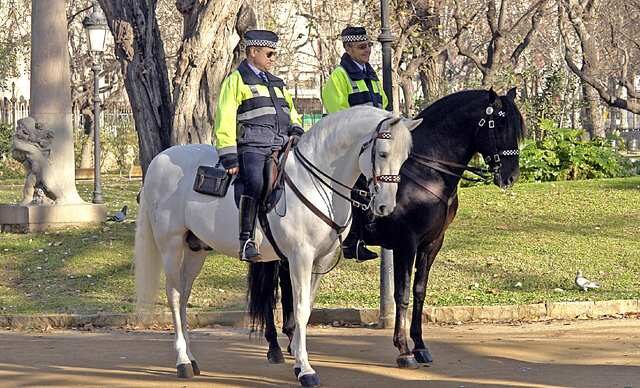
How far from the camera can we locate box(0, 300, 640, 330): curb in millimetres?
14562

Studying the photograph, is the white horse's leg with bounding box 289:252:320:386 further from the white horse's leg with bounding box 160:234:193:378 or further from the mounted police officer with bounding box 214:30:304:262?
the white horse's leg with bounding box 160:234:193:378

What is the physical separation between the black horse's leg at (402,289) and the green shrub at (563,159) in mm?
12441

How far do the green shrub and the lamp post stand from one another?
391 inches

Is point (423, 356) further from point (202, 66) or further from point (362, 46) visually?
point (202, 66)

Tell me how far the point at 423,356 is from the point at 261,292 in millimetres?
1556

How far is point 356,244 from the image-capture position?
11.4 metres

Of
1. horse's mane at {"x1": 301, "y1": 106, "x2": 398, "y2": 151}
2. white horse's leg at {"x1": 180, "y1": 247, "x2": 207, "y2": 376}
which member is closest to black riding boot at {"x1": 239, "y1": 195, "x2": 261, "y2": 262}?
horse's mane at {"x1": 301, "y1": 106, "x2": 398, "y2": 151}

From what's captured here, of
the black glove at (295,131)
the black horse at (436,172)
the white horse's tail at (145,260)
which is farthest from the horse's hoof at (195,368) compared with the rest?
the black glove at (295,131)

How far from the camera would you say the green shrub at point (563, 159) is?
23641mm

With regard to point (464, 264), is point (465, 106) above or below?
above

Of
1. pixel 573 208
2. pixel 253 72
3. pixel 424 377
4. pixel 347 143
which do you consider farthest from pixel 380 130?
pixel 573 208

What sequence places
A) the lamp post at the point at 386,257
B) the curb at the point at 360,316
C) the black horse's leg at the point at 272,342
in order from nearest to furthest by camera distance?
the black horse's leg at the point at 272,342 < the lamp post at the point at 386,257 < the curb at the point at 360,316

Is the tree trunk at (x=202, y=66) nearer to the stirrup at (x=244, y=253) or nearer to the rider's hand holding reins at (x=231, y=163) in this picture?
the rider's hand holding reins at (x=231, y=163)

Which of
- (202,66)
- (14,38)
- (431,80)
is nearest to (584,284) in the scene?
(202,66)
